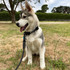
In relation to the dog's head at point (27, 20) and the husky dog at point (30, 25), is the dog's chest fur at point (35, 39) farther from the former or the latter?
the dog's head at point (27, 20)

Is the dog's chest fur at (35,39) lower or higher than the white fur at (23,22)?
lower

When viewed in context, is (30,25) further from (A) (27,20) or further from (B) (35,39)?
(B) (35,39)

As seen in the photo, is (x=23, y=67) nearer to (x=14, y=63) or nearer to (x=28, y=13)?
(x=14, y=63)

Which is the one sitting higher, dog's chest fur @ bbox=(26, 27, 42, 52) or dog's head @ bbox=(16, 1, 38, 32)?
dog's head @ bbox=(16, 1, 38, 32)

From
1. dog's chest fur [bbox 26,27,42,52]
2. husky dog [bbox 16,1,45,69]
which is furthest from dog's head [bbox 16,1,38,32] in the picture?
dog's chest fur [bbox 26,27,42,52]

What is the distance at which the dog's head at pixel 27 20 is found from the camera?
2.17m

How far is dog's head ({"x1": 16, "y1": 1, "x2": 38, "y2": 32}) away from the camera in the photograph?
7.11 feet

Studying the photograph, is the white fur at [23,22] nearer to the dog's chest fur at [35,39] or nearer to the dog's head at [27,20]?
the dog's head at [27,20]

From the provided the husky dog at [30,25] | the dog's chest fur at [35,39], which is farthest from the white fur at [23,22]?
the dog's chest fur at [35,39]

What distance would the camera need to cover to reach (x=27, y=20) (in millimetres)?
2191

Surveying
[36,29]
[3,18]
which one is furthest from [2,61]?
[3,18]

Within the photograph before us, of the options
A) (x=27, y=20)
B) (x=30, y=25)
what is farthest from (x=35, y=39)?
(x=27, y=20)

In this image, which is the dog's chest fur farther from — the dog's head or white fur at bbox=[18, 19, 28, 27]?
white fur at bbox=[18, 19, 28, 27]

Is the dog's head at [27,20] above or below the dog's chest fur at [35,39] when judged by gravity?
above
